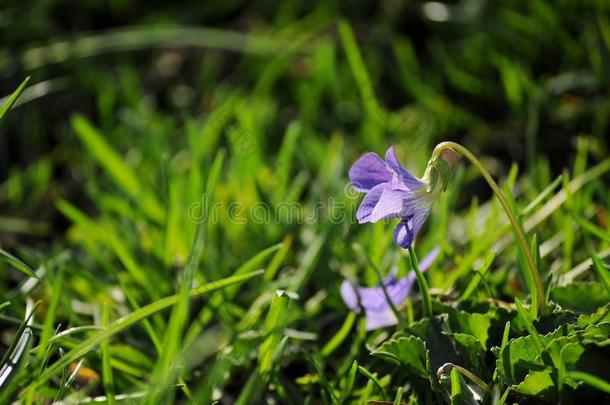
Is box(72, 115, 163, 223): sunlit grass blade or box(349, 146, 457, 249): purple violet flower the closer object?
box(349, 146, 457, 249): purple violet flower

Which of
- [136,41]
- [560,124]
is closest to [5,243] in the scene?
[136,41]

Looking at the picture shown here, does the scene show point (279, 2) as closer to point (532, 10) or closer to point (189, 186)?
point (532, 10)

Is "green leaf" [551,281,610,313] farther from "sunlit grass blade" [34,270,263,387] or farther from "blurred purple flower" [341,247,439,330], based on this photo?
"sunlit grass blade" [34,270,263,387]

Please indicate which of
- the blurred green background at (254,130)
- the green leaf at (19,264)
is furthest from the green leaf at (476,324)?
the green leaf at (19,264)

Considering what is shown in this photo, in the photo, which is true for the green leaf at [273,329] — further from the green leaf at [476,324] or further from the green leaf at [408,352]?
the green leaf at [476,324]

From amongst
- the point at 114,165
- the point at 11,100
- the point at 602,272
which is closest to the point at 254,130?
the point at 114,165

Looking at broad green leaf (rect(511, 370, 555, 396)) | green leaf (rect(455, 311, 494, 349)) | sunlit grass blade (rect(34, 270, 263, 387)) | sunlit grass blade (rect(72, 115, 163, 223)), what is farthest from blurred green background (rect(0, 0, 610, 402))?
broad green leaf (rect(511, 370, 555, 396))
